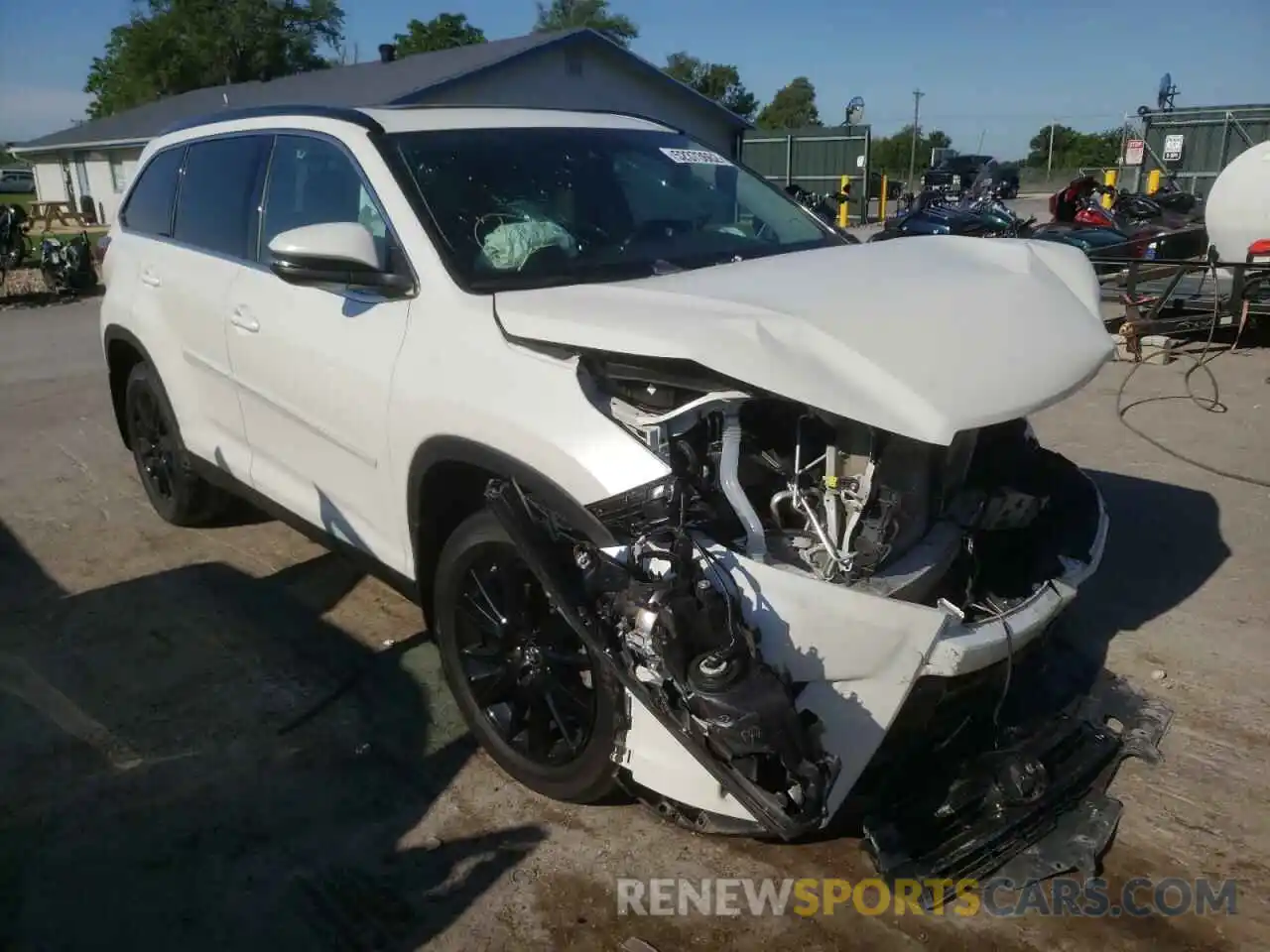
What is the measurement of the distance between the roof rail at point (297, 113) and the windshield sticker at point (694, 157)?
1.15 metres

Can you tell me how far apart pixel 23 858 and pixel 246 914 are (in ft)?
2.42

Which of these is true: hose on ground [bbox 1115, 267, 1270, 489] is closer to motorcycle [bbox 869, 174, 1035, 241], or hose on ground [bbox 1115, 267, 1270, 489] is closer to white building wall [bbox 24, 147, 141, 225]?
motorcycle [bbox 869, 174, 1035, 241]

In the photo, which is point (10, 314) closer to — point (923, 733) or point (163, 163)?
point (163, 163)

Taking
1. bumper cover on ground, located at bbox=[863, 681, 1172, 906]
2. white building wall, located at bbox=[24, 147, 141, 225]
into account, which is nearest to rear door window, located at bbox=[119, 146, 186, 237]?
bumper cover on ground, located at bbox=[863, 681, 1172, 906]

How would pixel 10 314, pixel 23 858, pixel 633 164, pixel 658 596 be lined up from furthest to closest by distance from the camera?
pixel 10 314 < pixel 633 164 < pixel 23 858 < pixel 658 596

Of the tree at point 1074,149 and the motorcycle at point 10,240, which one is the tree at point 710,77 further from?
the motorcycle at point 10,240

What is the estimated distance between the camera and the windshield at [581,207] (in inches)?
124

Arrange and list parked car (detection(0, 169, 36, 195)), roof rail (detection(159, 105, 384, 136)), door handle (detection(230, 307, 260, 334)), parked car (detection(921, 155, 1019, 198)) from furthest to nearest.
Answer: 1. parked car (detection(0, 169, 36, 195))
2. parked car (detection(921, 155, 1019, 198))
3. door handle (detection(230, 307, 260, 334))
4. roof rail (detection(159, 105, 384, 136))

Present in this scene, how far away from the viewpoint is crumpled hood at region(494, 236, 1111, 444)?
2.25 meters

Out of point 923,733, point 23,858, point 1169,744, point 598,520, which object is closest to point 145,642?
point 23,858

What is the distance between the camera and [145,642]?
13.1 feet

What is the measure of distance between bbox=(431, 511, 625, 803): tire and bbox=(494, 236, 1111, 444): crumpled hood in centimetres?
68

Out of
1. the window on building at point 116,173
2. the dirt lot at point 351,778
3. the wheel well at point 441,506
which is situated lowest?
the dirt lot at point 351,778

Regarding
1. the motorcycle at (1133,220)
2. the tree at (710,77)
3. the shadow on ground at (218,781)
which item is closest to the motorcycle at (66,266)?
the shadow on ground at (218,781)
